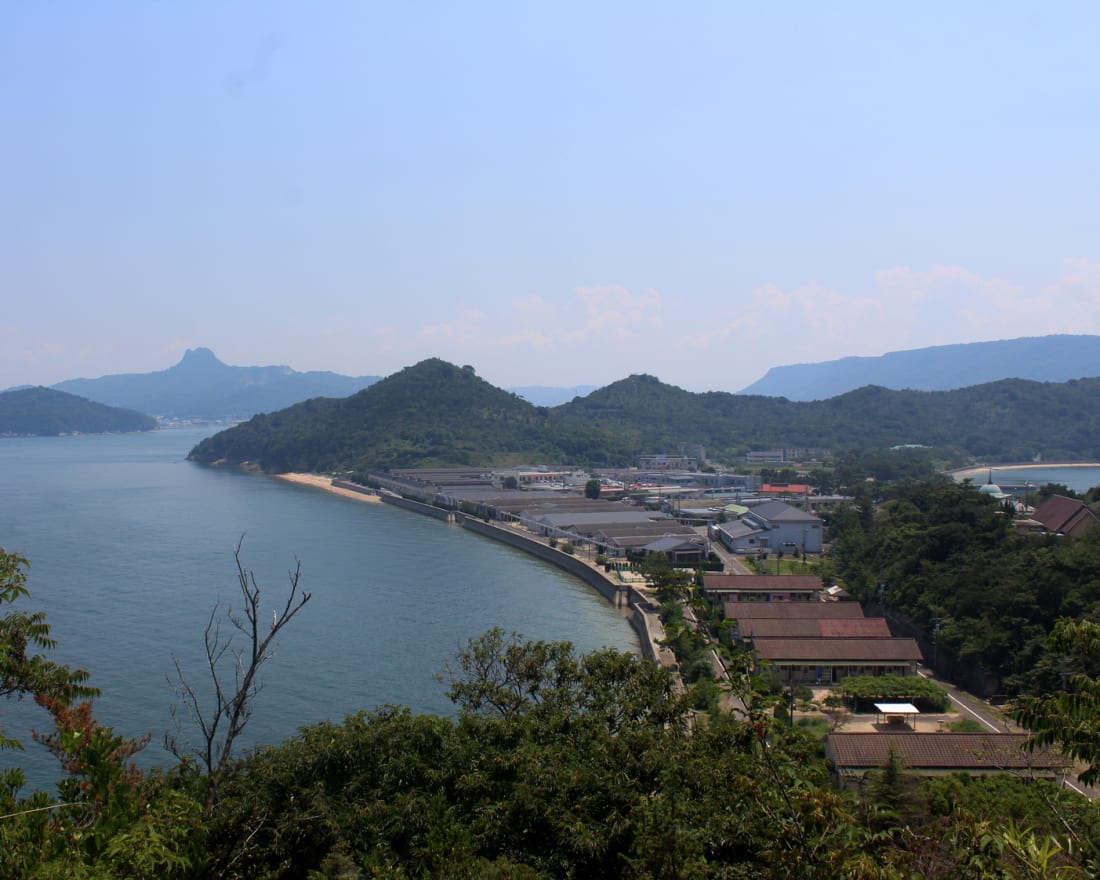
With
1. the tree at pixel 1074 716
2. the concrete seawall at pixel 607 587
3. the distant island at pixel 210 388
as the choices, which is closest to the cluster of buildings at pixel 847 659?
the concrete seawall at pixel 607 587

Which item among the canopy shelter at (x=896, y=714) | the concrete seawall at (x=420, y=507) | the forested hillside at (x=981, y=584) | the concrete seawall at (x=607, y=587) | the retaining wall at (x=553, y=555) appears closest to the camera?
the canopy shelter at (x=896, y=714)

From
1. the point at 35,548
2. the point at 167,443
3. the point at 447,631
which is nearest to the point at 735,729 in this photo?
the point at 447,631

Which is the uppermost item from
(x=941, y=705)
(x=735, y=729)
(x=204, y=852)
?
(x=204, y=852)

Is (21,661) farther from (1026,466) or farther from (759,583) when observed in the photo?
(1026,466)

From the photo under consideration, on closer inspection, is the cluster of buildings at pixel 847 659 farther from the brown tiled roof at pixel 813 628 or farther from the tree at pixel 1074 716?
the tree at pixel 1074 716

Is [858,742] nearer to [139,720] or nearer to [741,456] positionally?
[139,720]

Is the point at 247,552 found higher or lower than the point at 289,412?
lower

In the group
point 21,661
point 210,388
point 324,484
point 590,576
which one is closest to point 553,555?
point 590,576

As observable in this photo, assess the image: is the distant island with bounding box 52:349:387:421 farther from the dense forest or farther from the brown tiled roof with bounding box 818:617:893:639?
the brown tiled roof with bounding box 818:617:893:639

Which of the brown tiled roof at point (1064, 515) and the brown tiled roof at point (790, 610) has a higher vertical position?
the brown tiled roof at point (1064, 515)
